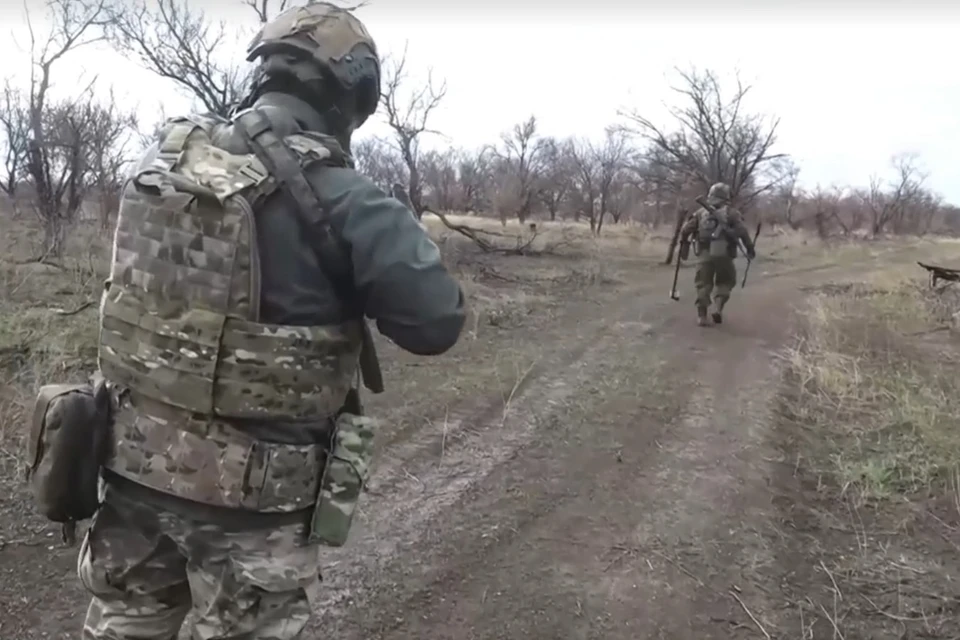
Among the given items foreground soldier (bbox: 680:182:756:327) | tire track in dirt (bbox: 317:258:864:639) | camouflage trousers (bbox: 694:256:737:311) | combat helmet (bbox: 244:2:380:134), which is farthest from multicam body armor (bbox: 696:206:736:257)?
combat helmet (bbox: 244:2:380:134)

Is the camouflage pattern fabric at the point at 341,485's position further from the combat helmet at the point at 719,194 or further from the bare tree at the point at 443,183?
the bare tree at the point at 443,183

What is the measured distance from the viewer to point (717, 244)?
947cm

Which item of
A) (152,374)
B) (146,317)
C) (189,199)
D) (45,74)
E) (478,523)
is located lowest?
(478,523)

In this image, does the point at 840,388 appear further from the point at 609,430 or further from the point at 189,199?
the point at 189,199

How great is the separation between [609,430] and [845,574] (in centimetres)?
212

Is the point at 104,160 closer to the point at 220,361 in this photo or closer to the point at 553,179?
the point at 220,361

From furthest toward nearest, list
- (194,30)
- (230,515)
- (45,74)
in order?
1. (45,74)
2. (194,30)
3. (230,515)

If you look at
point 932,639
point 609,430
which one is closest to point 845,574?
point 932,639

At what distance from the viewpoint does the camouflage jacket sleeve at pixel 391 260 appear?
5.36 ft

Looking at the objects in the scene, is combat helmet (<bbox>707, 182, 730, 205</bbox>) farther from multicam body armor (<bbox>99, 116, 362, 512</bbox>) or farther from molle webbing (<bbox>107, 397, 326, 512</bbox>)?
molle webbing (<bbox>107, 397, 326, 512</bbox>)

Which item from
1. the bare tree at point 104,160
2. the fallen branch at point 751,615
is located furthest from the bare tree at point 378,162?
the fallen branch at point 751,615

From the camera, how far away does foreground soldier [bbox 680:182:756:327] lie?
936cm

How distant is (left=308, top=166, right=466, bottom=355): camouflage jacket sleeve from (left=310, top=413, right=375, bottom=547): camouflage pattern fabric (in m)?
0.31

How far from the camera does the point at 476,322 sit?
29.0 ft
